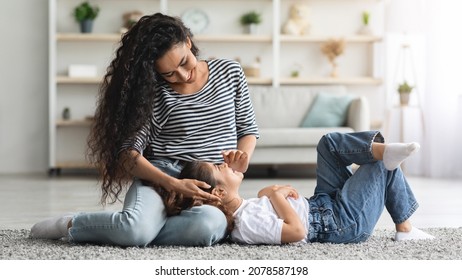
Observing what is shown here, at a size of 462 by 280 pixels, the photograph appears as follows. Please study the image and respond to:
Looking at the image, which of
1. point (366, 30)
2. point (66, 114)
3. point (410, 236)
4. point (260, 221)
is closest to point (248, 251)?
point (260, 221)

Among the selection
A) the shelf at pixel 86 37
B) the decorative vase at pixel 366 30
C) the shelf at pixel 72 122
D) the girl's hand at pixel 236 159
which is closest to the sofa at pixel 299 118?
the decorative vase at pixel 366 30

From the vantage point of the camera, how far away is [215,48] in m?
7.24

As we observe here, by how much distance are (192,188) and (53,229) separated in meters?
0.60

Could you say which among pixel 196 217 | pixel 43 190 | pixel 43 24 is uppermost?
pixel 43 24

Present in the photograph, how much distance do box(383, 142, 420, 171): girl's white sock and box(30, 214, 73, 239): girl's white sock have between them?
3.74ft

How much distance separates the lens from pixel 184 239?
2.59 metres

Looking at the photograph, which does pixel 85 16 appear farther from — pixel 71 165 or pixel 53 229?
pixel 53 229

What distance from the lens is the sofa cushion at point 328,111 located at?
6449 mm

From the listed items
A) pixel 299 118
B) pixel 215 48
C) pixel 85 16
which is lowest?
pixel 299 118

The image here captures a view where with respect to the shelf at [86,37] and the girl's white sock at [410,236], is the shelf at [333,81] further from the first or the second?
the girl's white sock at [410,236]
